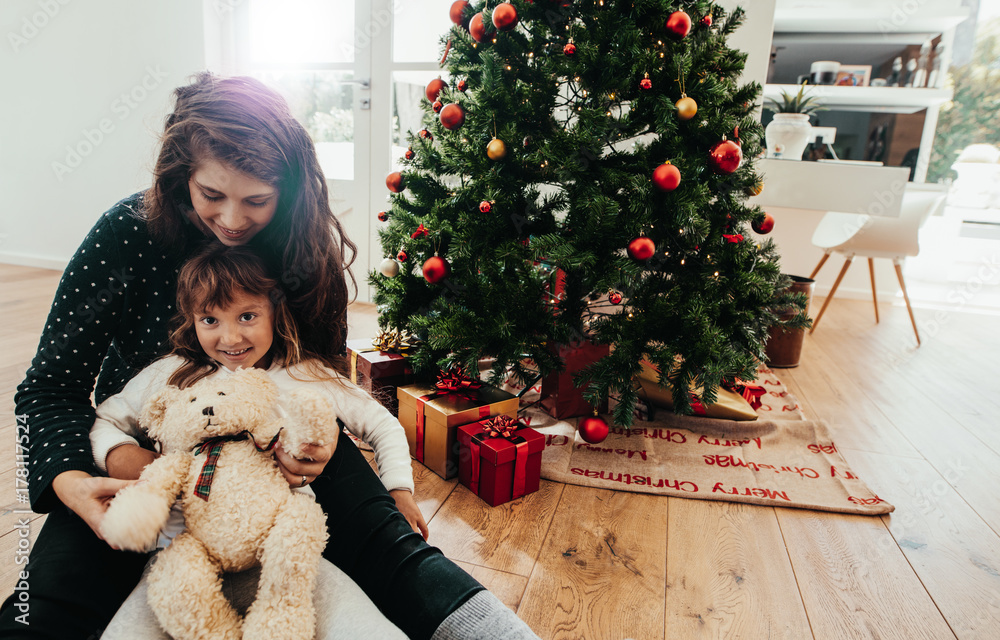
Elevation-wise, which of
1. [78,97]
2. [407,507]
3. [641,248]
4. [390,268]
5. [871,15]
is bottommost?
[407,507]

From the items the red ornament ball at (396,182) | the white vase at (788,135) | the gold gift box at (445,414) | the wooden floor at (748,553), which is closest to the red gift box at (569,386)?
the gold gift box at (445,414)

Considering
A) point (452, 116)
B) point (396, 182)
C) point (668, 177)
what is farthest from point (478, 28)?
point (668, 177)

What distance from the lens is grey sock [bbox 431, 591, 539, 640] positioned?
64 cm

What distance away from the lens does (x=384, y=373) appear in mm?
1546

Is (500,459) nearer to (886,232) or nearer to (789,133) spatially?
(789,133)

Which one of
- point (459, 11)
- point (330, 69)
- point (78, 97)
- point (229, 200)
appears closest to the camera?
point (229, 200)

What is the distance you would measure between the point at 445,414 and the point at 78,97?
3168 mm

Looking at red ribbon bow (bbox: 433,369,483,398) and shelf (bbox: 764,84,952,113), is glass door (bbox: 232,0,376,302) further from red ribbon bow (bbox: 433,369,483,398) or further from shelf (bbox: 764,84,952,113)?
shelf (bbox: 764,84,952,113)

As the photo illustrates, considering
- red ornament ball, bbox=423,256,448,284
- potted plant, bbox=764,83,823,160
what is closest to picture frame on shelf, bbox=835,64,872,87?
potted plant, bbox=764,83,823,160

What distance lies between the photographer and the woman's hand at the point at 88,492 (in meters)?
0.61

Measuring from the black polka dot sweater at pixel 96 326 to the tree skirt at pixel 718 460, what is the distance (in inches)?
37.8

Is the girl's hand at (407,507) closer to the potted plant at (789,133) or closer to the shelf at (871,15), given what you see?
the potted plant at (789,133)

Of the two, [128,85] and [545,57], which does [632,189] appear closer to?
[545,57]

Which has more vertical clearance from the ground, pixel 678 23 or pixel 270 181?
pixel 678 23
